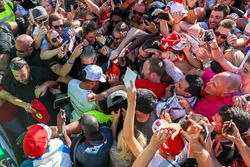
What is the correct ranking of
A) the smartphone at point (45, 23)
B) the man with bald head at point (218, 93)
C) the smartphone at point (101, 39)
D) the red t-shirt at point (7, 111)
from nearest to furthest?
the man with bald head at point (218, 93), the red t-shirt at point (7, 111), the smartphone at point (101, 39), the smartphone at point (45, 23)

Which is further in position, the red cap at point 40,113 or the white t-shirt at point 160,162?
the red cap at point 40,113

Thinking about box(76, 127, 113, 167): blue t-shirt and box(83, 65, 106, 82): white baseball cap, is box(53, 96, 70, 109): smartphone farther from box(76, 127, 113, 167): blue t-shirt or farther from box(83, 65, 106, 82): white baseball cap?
box(76, 127, 113, 167): blue t-shirt

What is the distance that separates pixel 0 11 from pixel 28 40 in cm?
164

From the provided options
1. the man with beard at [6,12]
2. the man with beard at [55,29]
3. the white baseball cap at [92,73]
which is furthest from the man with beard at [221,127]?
the man with beard at [6,12]

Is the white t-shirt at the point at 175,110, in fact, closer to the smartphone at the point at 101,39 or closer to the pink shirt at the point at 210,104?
the pink shirt at the point at 210,104

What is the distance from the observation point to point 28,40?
Answer: 4.45 m

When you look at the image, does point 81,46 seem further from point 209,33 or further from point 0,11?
point 0,11

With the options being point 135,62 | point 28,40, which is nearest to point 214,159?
point 135,62

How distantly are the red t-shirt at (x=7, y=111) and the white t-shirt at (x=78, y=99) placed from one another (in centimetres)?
76

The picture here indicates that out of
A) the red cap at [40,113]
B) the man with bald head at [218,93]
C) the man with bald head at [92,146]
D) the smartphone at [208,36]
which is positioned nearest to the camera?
the man with bald head at [92,146]

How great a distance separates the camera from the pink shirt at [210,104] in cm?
338

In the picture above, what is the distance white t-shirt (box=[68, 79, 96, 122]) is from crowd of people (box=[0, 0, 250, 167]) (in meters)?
0.01

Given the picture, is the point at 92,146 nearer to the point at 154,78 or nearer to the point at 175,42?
the point at 154,78

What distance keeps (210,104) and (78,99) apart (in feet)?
4.45
